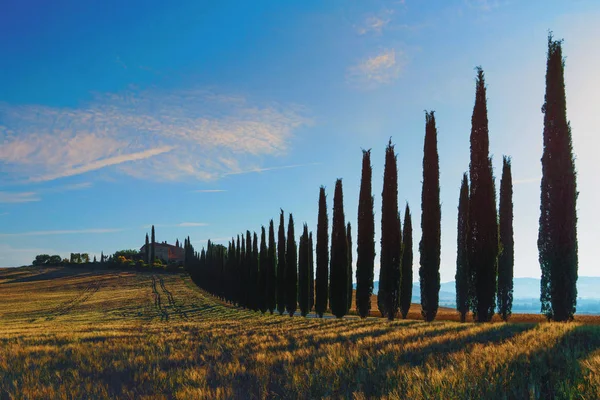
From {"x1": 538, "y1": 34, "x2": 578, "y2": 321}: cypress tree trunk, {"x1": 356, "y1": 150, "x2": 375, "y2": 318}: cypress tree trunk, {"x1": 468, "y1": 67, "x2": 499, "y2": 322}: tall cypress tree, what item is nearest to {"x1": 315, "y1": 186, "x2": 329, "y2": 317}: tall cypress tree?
{"x1": 356, "y1": 150, "x2": 375, "y2": 318}: cypress tree trunk

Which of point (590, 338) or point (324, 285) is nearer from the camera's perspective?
point (590, 338)

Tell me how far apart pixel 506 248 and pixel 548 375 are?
34.0 m

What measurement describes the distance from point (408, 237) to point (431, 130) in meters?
16.4

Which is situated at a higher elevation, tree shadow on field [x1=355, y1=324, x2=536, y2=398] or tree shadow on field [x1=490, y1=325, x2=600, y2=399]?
tree shadow on field [x1=490, y1=325, x2=600, y2=399]

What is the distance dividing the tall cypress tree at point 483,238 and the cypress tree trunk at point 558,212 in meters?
2.42

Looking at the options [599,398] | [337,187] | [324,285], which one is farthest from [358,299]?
[599,398]

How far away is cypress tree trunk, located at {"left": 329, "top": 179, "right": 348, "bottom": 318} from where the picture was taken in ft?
121

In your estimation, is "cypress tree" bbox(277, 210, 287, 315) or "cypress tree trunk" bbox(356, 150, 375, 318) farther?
"cypress tree" bbox(277, 210, 287, 315)

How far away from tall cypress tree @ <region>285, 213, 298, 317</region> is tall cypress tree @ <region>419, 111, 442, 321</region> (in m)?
16.0

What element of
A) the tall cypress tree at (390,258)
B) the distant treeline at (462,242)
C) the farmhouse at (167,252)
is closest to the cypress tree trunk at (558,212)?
the distant treeline at (462,242)

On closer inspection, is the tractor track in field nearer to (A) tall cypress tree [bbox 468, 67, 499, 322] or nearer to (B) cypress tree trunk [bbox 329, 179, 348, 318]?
(B) cypress tree trunk [bbox 329, 179, 348, 318]

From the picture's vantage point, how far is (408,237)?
43.9 meters

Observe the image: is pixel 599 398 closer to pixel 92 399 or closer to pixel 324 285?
pixel 92 399

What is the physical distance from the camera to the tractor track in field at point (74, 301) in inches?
2109
